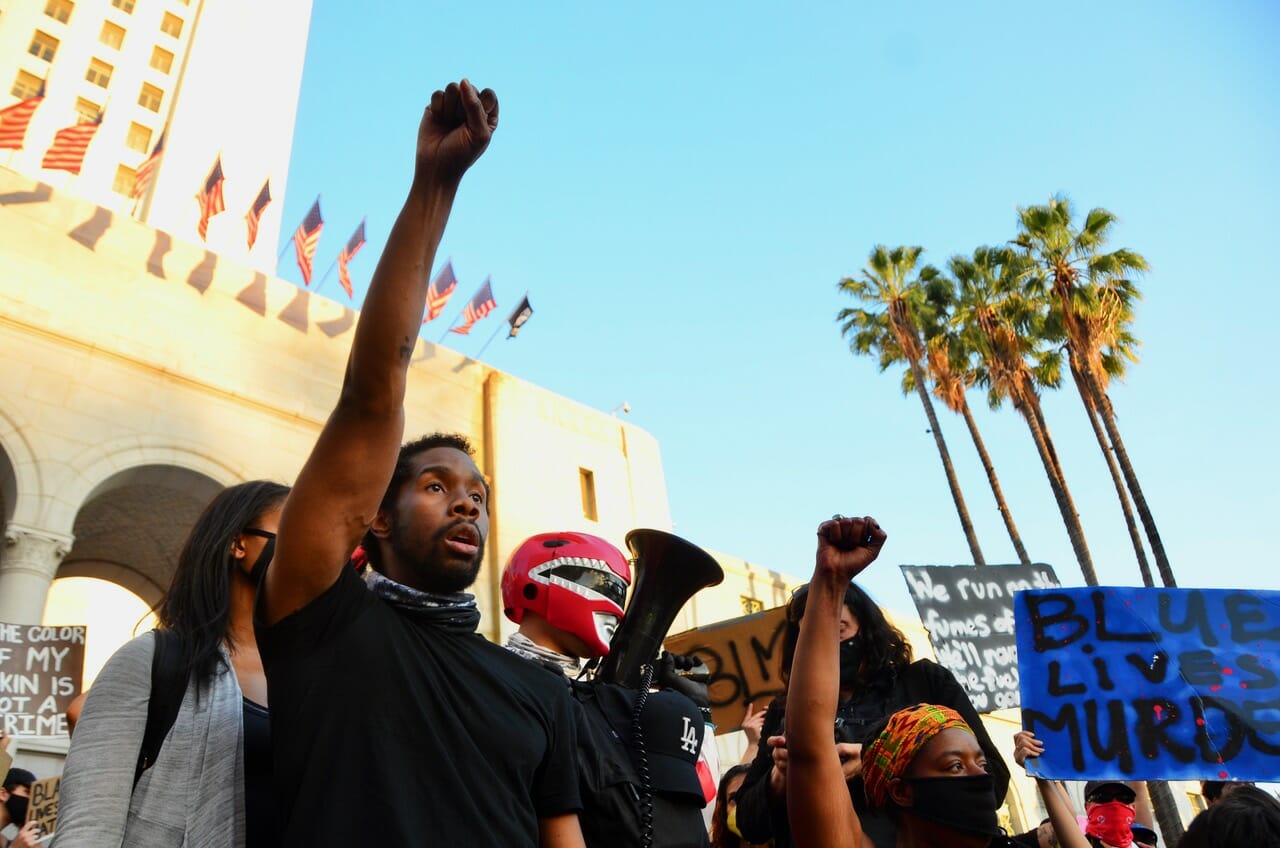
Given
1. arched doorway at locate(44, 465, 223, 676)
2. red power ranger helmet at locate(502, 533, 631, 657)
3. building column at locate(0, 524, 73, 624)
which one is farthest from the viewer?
arched doorway at locate(44, 465, 223, 676)

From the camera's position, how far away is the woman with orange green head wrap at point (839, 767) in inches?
90.7

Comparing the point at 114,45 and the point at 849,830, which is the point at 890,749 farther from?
the point at 114,45

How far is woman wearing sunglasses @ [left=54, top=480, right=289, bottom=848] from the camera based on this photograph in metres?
1.98

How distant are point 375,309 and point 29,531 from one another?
1313 cm

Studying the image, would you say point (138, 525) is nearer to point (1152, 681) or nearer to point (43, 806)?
point (43, 806)

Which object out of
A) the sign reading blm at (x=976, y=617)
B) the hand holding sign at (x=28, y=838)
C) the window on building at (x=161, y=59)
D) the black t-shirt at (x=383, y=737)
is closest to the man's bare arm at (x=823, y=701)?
the black t-shirt at (x=383, y=737)

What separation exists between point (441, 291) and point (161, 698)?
19.0m

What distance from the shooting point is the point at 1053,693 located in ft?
15.8

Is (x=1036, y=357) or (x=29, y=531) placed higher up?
(x=1036, y=357)

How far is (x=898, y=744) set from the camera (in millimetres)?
2842

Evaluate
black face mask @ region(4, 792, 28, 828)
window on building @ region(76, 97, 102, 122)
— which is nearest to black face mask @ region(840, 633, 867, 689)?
black face mask @ region(4, 792, 28, 828)

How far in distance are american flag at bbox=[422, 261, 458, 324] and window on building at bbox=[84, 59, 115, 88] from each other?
1262 inches

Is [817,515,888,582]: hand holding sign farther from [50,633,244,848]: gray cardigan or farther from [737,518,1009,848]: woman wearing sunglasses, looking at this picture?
[50,633,244,848]: gray cardigan

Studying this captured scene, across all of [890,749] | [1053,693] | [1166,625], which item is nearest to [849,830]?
[890,749]
